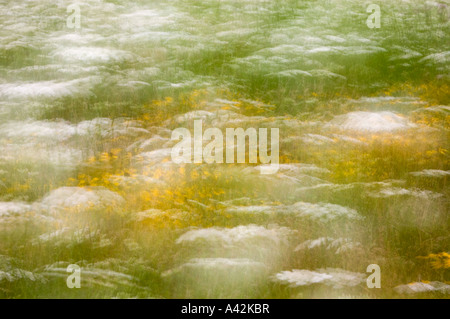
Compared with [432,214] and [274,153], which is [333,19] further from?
[432,214]

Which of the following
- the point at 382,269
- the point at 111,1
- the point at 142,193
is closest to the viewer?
the point at 382,269

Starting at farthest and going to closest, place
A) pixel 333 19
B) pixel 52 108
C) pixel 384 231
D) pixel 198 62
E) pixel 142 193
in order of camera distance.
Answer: pixel 333 19, pixel 198 62, pixel 52 108, pixel 142 193, pixel 384 231

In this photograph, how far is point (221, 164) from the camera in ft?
26.5

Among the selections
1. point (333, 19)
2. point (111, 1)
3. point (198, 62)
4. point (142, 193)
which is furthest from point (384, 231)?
point (111, 1)

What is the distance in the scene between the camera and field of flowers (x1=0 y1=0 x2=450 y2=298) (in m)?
5.78

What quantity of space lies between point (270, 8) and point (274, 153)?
335 inches

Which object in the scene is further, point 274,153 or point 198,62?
point 198,62

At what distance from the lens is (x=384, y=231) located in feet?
20.9

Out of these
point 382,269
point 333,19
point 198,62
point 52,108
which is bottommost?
point 382,269

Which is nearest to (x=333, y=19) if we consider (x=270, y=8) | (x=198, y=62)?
(x=270, y=8)

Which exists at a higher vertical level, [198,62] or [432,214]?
[198,62]

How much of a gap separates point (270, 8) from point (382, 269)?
38.4 ft

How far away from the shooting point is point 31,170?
7.68m

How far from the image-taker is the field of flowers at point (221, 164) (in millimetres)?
5777
